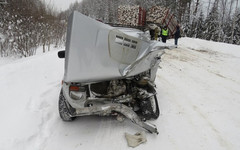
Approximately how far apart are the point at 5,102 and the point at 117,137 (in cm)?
233

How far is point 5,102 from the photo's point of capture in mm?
2938

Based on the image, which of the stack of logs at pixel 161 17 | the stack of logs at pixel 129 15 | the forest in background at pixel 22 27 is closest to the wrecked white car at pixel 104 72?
the forest in background at pixel 22 27

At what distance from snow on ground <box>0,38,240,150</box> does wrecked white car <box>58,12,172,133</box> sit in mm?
309

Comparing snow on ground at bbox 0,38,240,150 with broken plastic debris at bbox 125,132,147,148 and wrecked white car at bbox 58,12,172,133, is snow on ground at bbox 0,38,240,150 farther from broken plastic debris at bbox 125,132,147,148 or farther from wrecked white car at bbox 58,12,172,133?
wrecked white car at bbox 58,12,172,133

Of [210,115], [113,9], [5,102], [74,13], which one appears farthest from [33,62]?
[113,9]

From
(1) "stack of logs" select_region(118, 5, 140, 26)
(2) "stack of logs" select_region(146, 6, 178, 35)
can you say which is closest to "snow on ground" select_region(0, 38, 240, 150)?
(2) "stack of logs" select_region(146, 6, 178, 35)

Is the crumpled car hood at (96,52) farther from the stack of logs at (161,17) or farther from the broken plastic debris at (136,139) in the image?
the stack of logs at (161,17)

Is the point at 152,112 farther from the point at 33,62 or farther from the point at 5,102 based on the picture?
the point at 33,62

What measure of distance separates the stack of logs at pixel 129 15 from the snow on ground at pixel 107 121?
457 inches

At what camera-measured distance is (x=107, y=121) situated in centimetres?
291

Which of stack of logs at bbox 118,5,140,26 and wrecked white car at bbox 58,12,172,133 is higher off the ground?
stack of logs at bbox 118,5,140,26

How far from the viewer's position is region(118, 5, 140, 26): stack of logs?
14477mm

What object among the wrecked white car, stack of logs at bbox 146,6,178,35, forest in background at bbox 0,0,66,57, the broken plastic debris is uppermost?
stack of logs at bbox 146,6,178,35

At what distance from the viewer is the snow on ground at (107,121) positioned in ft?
7.72
